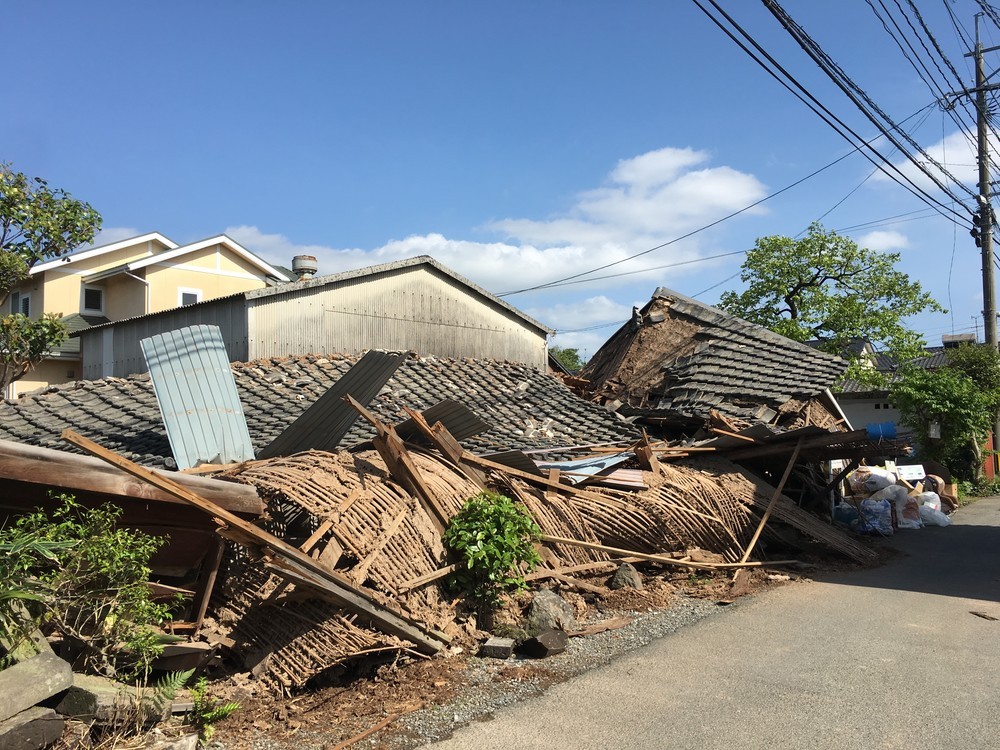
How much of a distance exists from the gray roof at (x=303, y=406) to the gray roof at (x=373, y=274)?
4.46 feet

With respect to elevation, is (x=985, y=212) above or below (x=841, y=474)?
above

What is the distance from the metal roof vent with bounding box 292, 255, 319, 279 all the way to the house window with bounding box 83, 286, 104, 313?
910cm

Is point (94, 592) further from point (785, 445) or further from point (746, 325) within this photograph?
point (746, 325)

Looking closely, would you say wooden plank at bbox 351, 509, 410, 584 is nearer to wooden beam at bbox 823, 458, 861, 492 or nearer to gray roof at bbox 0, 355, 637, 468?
gray roof at bbox 0, 355, 637, 468

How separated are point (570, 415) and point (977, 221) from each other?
14.2 metres

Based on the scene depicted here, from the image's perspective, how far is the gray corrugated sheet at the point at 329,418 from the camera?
28.5 ft

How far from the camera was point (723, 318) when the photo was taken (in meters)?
17.4

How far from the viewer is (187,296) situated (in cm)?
2445

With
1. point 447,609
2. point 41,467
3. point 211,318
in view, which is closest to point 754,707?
point 447,609

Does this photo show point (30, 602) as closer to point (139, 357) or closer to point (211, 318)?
point (211, 318)

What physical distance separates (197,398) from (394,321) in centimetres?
692

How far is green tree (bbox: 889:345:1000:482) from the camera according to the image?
68.9 feet

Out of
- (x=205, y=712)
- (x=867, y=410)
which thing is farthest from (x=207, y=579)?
(x=867, y=410)

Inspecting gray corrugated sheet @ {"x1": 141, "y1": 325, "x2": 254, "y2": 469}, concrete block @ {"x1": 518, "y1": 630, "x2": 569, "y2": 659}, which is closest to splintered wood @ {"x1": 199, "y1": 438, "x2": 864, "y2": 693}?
concrete block @ {"x1": 518, "y1": 630, "x2": 569, "y2": 659}
